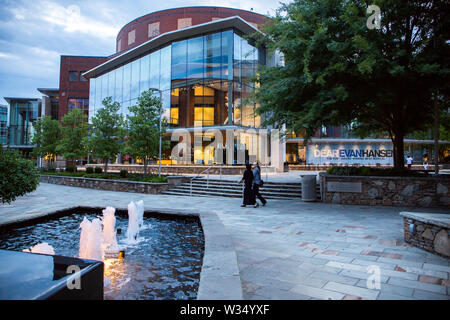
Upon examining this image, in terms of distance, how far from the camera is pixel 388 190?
1110 centimetres

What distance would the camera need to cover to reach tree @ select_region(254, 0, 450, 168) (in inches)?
366

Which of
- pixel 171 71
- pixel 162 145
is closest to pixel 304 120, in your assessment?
pixel 162 145

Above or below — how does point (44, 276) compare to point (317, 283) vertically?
above

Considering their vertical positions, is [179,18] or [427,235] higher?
[179,18]

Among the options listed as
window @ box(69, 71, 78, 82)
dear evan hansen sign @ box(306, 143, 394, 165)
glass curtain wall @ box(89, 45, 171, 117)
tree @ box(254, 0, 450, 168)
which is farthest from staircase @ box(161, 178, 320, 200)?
window @ box(69, 71, 78, 82)

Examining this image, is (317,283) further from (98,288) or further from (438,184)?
(438,184)

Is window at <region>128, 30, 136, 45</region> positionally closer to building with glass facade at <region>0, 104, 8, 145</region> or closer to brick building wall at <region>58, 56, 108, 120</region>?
brick building wall at <region>58, 56, 108, 120</region>

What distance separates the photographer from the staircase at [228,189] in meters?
14.1

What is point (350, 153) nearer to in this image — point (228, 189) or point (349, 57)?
point (228, 189)

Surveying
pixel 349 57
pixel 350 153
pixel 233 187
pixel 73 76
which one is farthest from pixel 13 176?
pixel 73 76

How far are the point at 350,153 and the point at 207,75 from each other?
25.9 meters

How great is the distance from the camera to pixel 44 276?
223 centimetres
